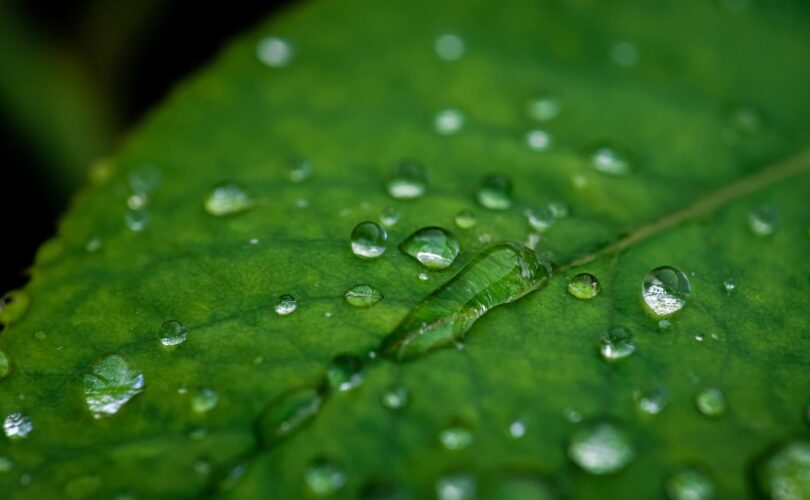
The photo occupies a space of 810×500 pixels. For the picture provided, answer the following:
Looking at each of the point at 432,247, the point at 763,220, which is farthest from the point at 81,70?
the point at 763,220

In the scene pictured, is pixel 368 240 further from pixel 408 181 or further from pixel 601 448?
pixel 601 448

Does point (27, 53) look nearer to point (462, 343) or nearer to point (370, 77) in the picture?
point (370, 77)

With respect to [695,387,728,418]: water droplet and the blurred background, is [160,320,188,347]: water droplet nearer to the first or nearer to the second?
[695,387,728,418]: water droplet

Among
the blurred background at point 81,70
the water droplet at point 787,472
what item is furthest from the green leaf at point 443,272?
the blurred background at point 81,70

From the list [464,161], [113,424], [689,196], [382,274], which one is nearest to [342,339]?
[382,274]

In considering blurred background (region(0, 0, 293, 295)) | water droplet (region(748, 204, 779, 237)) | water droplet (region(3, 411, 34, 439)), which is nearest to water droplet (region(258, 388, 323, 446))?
water droplet (region(3, 411, 34, 439))

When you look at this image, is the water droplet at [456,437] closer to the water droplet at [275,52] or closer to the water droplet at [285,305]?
the water droplet at [285,305]

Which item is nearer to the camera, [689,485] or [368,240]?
[689,485]
